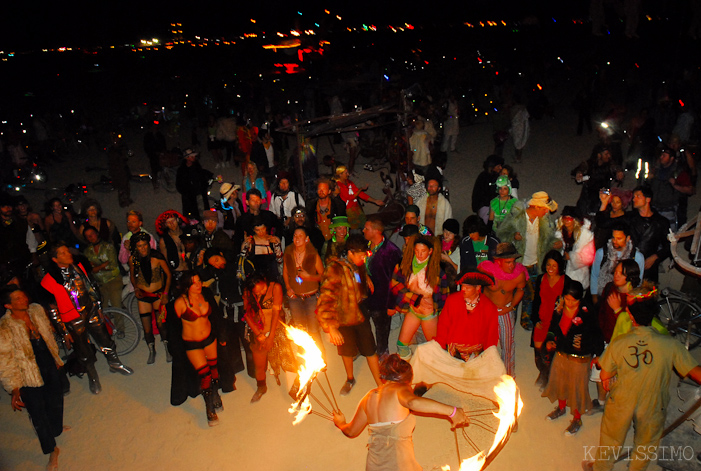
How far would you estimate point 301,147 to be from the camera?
950 cm

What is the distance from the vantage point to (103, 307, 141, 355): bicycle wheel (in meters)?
6.88

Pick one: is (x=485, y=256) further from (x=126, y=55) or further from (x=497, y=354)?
(x=126, y=55)

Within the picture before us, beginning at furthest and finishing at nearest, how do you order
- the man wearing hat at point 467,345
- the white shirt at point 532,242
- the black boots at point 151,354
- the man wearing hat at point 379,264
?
the black boots at point 151,354 → the white shirt at point 532,242 → the man wearing hat at point 379,264 → the man wearing hat at point 467,345

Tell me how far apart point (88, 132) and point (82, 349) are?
16411mm

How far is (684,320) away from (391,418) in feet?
14.7

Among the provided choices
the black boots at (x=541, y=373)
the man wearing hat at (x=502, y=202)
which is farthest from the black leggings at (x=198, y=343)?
the man wearing hat at (x=502, y=202)

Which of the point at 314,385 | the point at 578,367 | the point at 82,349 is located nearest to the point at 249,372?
the point at 314,385

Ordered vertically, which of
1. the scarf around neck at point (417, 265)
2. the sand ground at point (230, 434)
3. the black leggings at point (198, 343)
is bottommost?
the sand ground at point (230, 434)

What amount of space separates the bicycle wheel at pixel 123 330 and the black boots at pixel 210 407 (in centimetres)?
194

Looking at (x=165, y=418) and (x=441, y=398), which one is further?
(x=165, y=418)

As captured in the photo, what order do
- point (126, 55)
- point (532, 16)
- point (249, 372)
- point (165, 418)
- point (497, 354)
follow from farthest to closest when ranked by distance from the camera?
point (126, 55) < point (532, 16) < point (249, 372) < point (165, 418) < point (497, 354)

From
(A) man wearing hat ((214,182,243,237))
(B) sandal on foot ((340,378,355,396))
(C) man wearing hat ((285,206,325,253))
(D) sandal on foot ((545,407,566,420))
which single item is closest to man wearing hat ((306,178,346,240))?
(C) man wearing hat ((285,206,325,253))

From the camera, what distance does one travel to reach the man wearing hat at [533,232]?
645 centimetres

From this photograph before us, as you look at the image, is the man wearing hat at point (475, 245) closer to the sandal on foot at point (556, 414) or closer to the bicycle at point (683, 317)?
the sandal on foot at point (556, 414)
